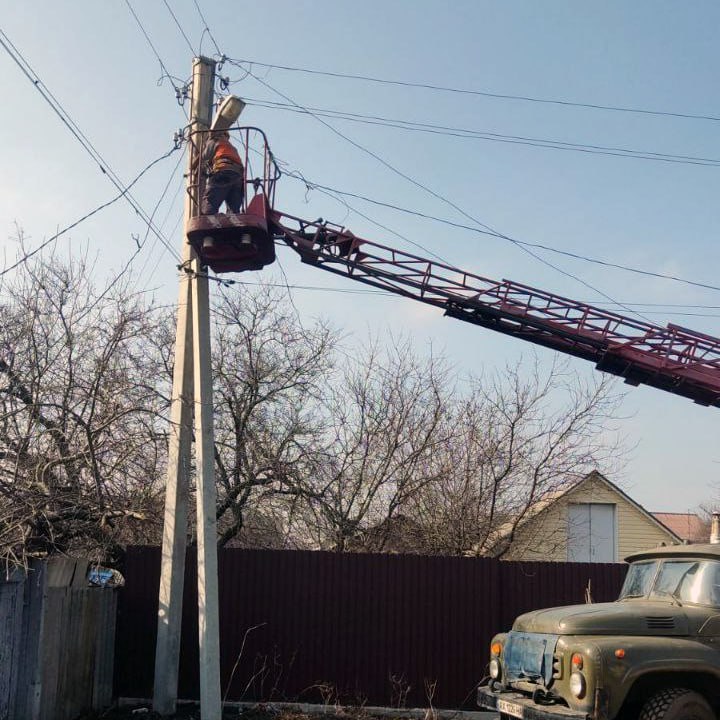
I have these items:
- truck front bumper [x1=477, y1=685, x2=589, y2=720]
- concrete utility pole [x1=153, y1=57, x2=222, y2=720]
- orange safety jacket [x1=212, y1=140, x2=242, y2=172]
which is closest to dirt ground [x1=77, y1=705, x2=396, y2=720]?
concrete utility pole [x1=153, y1=57, x2=222, y2=720]

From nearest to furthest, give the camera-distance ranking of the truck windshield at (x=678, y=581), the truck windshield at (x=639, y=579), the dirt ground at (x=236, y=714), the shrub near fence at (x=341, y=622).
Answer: the truck windshield at (x=678, y=581), the truck windshield at (x=639, y=579), the dirt ground at (x=236, y=714), the shrub near fence at (x=341, y=622)

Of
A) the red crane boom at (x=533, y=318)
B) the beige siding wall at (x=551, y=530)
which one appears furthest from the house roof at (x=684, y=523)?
the red crane boom at (x=533, y=318)

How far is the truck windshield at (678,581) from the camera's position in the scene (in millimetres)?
7594

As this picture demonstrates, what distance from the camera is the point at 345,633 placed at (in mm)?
10750

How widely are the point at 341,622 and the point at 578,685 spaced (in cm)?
452

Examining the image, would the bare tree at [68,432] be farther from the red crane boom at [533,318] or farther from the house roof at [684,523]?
the house roof at [684,523]

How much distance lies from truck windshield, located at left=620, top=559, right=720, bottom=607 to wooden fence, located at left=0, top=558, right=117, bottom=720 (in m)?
5.74

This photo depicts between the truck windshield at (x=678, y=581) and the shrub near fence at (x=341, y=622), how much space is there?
9.14 feet

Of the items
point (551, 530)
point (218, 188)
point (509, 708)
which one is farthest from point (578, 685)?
point (551, 530)

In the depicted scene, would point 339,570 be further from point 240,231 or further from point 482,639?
point 240,231

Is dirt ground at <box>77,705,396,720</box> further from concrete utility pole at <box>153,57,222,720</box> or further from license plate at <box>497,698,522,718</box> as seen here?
license plate at <box>497,698,522,718</box>

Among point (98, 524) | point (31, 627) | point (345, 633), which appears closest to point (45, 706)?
point (31, 627)

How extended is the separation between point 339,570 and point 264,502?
148 inches

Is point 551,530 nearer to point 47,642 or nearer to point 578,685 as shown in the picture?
point 578,685
